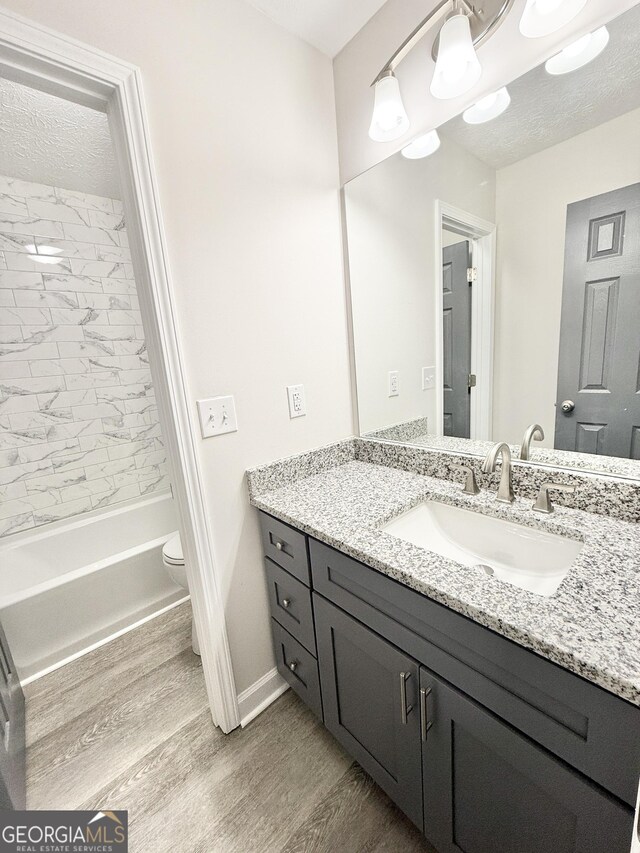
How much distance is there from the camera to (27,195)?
1.95m

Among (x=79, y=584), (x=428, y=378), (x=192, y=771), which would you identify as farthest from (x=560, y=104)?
(x=79, y=584)

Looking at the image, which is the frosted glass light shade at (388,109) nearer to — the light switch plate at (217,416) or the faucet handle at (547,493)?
the light switch plate at (217,416)

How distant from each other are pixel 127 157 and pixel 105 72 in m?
0.17

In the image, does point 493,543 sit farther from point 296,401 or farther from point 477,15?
point 477,15

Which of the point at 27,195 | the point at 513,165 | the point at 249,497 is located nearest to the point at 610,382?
the point at 513,165

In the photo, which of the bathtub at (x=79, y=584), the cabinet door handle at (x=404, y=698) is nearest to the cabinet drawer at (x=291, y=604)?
the cabinet door handle at (x=404, y=698)

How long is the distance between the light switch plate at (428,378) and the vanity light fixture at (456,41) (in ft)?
2.70

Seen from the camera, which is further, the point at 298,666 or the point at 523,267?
the point at 298,666

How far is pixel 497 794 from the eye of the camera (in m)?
0.68

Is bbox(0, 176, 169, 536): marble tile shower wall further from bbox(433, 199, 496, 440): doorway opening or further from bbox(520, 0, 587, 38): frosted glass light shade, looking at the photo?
bbox(520, 0, 587, 38): frosted glass light shade

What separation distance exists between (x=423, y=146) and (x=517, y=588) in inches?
51.8

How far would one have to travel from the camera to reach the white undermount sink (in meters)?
0.86

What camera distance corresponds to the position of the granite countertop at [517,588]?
52 centimetres

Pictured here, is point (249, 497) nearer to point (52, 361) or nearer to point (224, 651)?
point (224, 651)
